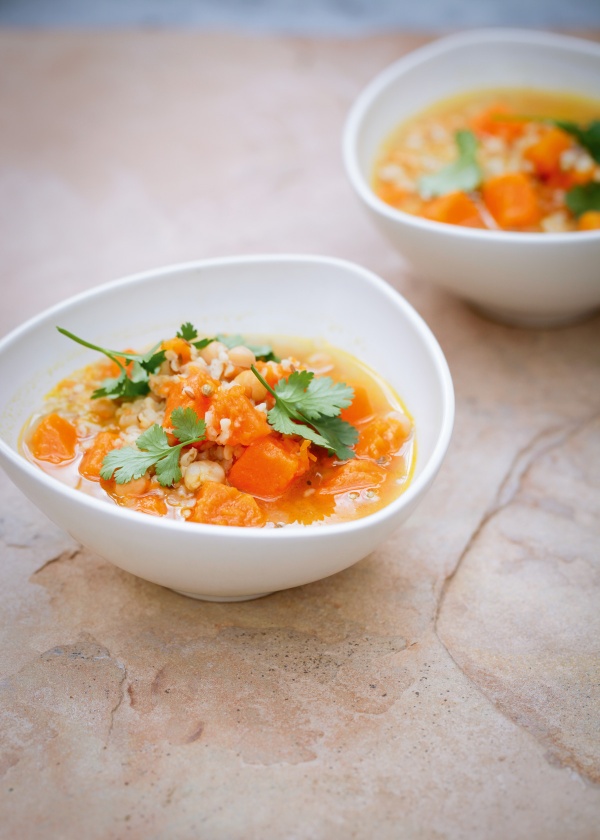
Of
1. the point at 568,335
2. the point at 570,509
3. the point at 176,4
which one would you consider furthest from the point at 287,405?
the point at 176,4

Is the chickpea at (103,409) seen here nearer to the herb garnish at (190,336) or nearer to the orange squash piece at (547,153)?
the herb garnish at (190,336)

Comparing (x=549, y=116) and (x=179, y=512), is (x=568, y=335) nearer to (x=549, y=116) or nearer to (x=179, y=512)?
(x=549, y=116)

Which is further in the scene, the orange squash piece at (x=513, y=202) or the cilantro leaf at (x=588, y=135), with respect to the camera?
the cilantro leaf at (x=588, y=135)

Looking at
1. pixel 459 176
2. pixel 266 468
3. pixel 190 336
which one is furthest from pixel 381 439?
pixel 459 176

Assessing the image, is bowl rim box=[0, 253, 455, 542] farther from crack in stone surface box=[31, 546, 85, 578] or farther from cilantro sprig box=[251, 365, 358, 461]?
crack in stone surface box=[31, 546, 85, 578]

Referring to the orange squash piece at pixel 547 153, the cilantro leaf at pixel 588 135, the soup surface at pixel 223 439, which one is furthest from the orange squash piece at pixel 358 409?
the cilantro leaf at pixel 588 135

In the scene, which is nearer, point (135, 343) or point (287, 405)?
point (287, 405)
